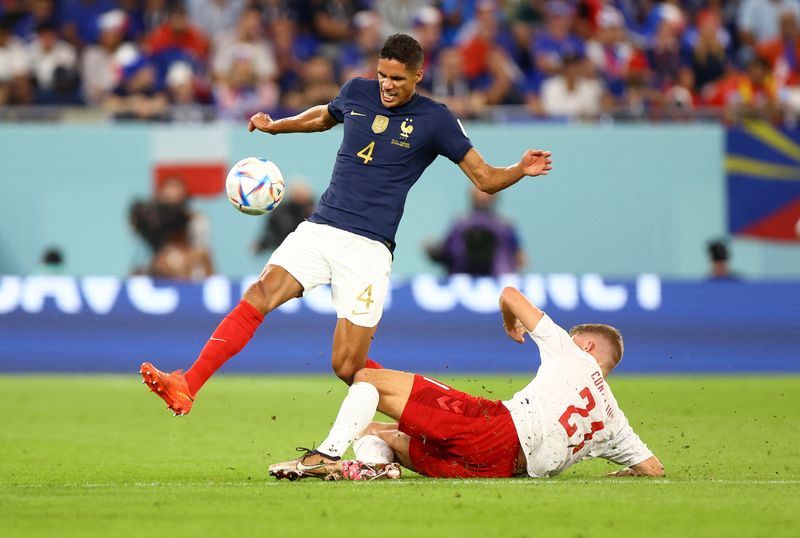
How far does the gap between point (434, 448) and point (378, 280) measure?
1.08 meters

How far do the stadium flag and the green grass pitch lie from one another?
14.6ft

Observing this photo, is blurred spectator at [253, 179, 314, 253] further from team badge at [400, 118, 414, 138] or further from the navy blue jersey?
team badge at [400, 118, 414, 138]

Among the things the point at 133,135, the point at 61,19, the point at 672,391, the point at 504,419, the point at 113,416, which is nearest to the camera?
the point at 504,419

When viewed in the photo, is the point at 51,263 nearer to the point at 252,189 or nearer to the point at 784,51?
the point at 252,189

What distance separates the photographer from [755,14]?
2067 cm

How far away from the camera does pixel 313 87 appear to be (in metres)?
17.6

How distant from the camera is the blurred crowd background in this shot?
1781 cm

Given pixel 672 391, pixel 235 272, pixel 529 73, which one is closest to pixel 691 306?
pixel 672 391

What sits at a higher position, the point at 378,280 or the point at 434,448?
the point at 378,280

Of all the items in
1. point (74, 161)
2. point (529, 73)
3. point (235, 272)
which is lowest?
point (235, 272)

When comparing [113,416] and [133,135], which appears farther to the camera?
[133,135]

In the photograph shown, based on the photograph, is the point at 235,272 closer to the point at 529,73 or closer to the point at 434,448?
the point at 529,73

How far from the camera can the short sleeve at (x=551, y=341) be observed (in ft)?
26.0

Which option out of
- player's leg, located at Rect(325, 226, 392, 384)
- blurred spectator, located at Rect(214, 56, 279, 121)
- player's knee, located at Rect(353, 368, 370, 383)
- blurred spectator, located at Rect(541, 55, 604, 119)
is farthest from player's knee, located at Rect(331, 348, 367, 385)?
blurred spectator, located at Rect(541, 55, 604, 119)
